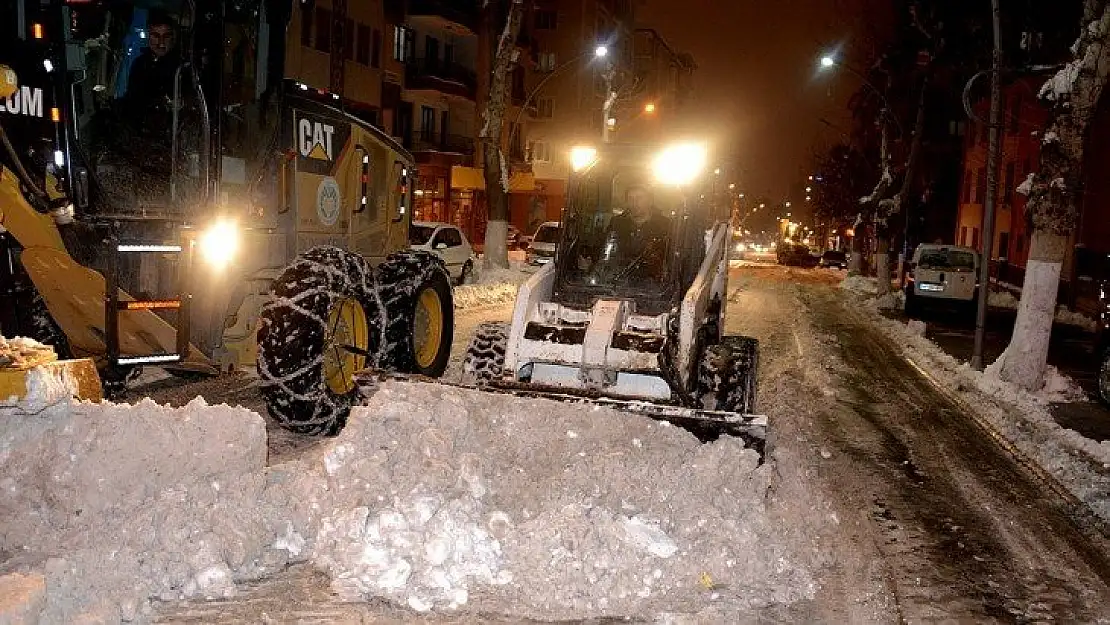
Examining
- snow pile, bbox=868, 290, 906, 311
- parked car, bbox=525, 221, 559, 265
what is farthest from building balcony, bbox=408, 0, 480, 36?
snow pile, bbox=868, 290, 906, 311

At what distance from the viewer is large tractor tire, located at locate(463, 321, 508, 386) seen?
891 centimetres

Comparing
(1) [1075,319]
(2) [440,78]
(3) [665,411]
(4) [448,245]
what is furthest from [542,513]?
(2) [440,78]

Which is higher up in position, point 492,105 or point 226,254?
point 492,105

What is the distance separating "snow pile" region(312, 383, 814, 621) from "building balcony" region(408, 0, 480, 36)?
135ft

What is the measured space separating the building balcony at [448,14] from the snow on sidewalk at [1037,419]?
33.1 m

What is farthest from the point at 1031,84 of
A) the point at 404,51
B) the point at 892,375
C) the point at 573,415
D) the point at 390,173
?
the point at 573,415

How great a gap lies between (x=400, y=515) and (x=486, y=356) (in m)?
3.97

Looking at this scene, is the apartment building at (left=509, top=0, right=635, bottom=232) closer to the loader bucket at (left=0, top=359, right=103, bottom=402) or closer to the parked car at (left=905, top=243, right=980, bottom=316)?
the parked car at (left=905, top=243, right=980, bottom=316)

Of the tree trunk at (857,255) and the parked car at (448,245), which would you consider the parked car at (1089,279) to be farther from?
the tree trunk at (857,255)

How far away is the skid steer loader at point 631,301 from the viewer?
804 cm

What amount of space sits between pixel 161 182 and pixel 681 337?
4.23 meters

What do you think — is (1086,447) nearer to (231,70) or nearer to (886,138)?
(231,70)

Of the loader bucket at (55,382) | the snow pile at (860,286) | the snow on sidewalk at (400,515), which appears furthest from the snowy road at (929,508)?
the snow pile at (860,286)

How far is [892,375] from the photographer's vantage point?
14516 millimetres
